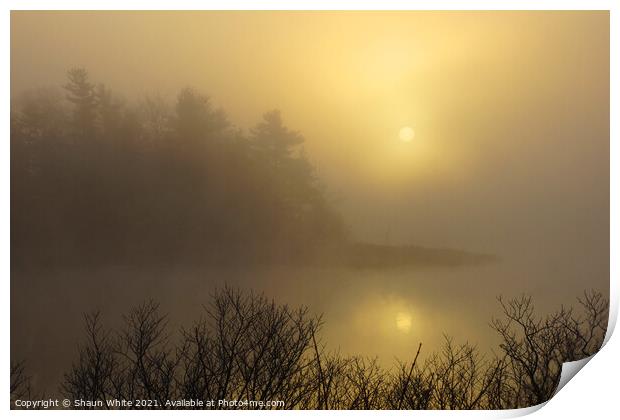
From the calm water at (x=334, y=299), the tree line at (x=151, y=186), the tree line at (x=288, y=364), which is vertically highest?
the tree line at (x=151, y=186)

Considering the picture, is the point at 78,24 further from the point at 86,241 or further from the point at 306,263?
the point at 306,263

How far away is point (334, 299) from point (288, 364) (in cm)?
34

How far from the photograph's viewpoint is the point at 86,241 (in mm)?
2596

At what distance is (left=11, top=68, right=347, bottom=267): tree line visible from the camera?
2.59 m

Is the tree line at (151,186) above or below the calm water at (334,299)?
above

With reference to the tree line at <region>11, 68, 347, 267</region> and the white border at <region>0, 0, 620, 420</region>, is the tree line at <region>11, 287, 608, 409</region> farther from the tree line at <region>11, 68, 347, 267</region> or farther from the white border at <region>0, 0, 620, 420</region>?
the tree line at <region>11, 68, 347, 267</region>

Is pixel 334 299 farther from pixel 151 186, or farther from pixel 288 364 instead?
pixel 151 186

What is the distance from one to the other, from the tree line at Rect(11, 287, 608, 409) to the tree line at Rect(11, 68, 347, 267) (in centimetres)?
26

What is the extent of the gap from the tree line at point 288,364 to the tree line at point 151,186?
26 cm

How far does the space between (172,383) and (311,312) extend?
65 centimetres

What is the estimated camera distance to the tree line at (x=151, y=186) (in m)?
2.59

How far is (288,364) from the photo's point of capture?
8.66 ft
